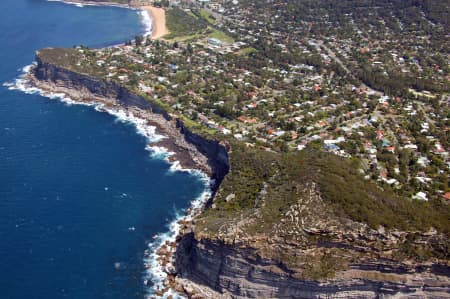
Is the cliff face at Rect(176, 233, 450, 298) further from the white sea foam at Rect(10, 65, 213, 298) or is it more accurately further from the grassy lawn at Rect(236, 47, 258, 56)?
the grassy lawn at Rect(236, 47, 258, 56)

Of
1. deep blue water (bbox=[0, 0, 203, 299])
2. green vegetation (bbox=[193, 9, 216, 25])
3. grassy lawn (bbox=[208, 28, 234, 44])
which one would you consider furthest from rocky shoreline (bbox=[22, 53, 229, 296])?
green vegetation (bbox=[193, 9, 216, 25])

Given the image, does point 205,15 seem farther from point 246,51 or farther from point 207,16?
point 246,51

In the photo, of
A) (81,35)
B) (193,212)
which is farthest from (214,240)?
(81,35)

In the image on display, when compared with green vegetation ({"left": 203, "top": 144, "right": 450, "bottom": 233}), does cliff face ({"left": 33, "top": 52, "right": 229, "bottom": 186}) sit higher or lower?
lower

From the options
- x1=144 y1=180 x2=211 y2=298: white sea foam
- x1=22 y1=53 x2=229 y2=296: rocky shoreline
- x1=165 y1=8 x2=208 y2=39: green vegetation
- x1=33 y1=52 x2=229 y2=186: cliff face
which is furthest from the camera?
x1=165 y1=8 x2=208 y2=39: green vegetation

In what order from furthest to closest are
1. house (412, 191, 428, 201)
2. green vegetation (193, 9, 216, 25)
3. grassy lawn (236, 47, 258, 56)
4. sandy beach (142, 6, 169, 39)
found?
green vegetation (193, 9, 216, 25)
sandy beach (142, 6, 169, 39)
grassy lawn (236, 47, 258, 56)
house (412, 191, 428, 201)

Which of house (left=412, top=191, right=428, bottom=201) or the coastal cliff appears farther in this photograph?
house (left=412, top=191, right=428, bottom=201)

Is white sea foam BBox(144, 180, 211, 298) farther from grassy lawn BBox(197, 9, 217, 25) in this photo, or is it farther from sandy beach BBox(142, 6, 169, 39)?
grassy lawn BBox(197, 9, 217, 25)

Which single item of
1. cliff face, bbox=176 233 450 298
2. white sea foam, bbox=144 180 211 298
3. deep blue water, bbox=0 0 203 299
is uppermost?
cliff face, bbox=176 233 450 298
